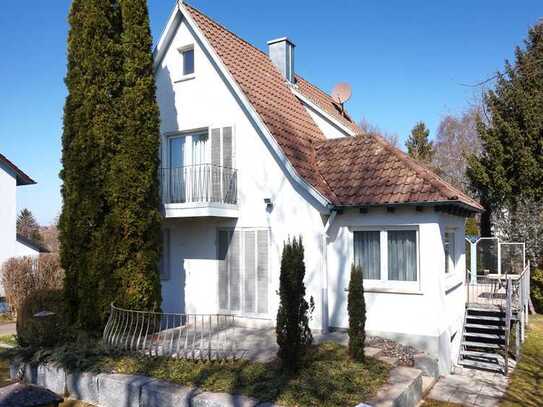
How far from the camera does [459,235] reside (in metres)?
12.9

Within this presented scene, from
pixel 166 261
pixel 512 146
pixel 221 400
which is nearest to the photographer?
pixel 221 400

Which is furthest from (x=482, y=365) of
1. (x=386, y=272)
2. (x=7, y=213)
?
(x=7, y=213)

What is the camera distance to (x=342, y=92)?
19.1 m

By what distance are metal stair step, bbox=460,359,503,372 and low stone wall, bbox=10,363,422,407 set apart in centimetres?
343

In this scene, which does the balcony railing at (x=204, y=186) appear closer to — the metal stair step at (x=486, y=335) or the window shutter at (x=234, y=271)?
the window shutter at (x=234, y=271)

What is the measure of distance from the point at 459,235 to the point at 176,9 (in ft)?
34.2

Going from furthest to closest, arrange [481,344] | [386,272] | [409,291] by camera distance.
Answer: [481,344]
[386,272]
[409,291]

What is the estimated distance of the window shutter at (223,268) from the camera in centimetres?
1248

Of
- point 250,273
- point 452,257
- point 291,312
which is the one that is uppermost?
point 452,257

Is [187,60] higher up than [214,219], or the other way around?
[187,60]

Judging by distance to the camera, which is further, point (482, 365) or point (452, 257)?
point (452, 257)

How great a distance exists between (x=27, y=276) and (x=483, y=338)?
606 inches

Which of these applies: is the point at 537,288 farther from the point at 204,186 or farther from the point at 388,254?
the point at 204,186

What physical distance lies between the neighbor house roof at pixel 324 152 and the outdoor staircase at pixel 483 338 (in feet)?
10.0
